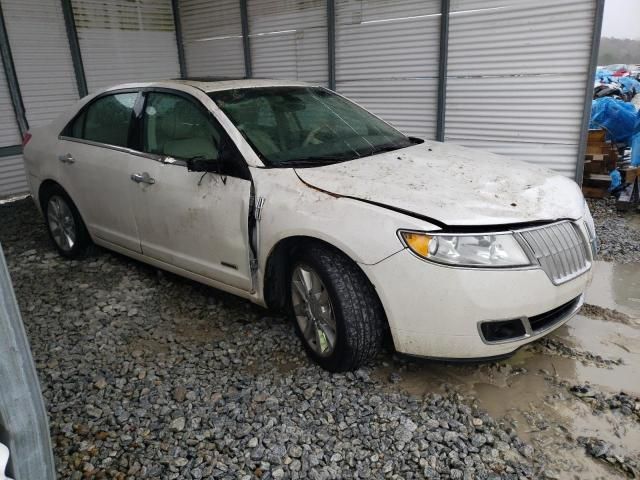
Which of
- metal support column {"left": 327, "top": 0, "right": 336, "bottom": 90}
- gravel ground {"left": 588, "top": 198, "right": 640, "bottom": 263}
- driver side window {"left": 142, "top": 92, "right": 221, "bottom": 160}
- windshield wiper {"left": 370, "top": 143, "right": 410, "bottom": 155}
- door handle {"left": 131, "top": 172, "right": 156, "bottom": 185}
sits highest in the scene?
metal support column {"left": 327, "top": 0, "right": 336, "bottom": 90}

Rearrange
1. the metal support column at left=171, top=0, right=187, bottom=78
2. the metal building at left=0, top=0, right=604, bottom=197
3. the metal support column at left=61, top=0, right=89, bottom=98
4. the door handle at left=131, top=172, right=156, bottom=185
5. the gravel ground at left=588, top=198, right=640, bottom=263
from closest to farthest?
the door handle at left=131, top=172, right=156, bottom=185 < the gravel ground at left=588, top=198, right=640, bottom=263 < the metal building at left=0, top=0, right=604, bottom=197 < the metal support column at left=61, top=0, right=89, bottom=98 < the metal support column at left=171, top=0, right=187, bottom=78

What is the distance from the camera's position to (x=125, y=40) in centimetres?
852

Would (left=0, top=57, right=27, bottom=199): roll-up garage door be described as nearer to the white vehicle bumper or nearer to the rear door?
the rear door

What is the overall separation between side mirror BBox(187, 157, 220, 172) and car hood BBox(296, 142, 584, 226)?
1.75 feet

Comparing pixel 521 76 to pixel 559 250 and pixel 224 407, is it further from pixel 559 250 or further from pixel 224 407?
pixel 224 407

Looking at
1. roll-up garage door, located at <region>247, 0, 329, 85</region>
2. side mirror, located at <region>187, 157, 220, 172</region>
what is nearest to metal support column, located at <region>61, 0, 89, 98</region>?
roll-up garage door, located at <region>247, 0, 329, 85</region>

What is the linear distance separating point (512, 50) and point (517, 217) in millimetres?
4152

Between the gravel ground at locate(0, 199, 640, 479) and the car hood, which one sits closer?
the gravel ground at locate(0, 199, 640, 479)

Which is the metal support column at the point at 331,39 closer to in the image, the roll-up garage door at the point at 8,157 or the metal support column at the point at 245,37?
the metal support column at the point at 245,37

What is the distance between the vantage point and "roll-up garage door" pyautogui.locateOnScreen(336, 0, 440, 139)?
Answer: 6.45 metres

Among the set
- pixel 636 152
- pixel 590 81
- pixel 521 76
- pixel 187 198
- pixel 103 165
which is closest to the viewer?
pixel 187 198

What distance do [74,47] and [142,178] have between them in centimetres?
558

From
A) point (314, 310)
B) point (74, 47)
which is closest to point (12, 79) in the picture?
point (74, 47)

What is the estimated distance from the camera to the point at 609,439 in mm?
2301
